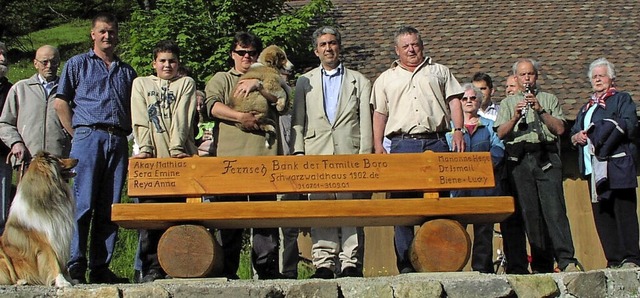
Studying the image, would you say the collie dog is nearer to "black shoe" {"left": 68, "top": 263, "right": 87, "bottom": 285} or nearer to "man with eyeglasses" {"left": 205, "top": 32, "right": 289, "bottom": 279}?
"black shoe" {"left": 68, "top": 263, "right": 87, "bottom": 285}

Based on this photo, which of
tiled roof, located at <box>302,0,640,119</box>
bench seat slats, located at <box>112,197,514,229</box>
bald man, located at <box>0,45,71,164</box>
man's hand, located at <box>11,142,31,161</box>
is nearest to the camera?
bench seat slats, located at <box>112,197,514,229</box>

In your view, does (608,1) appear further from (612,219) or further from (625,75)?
(612,219)

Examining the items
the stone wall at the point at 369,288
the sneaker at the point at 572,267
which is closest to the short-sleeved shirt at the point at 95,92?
the stone wall at the point at 369,288

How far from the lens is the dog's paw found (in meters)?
6.34

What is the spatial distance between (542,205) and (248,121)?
2.64m

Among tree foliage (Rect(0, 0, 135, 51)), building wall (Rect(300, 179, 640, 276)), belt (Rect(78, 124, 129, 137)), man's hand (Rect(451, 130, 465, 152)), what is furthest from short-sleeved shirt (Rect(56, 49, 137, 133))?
tree foliage (Rect(0, 0, 135, 51))

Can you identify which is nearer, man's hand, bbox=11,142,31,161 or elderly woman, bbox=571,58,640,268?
elderly woman, bbox=571,58,640,268

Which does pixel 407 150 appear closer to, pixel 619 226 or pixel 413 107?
pixel 413 107

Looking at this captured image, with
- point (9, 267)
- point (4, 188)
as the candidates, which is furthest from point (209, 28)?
point (9, 267)

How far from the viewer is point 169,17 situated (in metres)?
15.9

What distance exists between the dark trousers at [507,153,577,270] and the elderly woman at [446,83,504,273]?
263 millimetres

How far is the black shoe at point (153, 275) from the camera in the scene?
7082 mm

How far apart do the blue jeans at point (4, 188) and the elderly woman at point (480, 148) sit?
159 inches

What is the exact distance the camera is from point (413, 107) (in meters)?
7.40
